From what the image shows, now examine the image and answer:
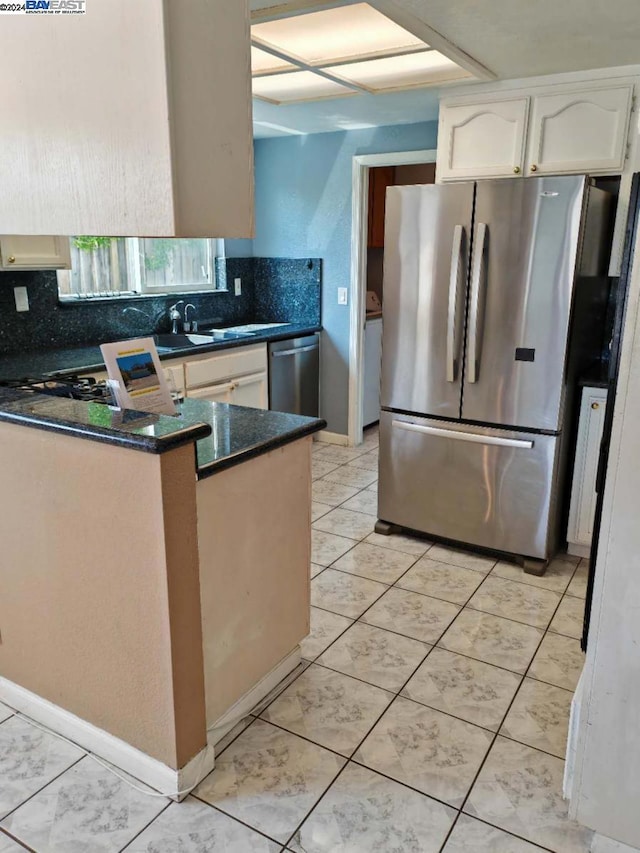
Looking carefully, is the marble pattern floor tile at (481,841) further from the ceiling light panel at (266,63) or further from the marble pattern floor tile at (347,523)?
the ceiling light panel at (266,63)

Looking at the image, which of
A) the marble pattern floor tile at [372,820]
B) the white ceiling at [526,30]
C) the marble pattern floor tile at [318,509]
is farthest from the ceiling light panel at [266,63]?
the marble pattern floor tile at [372,820]

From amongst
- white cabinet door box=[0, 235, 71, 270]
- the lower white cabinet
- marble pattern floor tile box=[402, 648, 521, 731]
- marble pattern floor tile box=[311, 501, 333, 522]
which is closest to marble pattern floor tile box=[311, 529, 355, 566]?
marble pattern floor tile box=[311, 501, 333, 522]

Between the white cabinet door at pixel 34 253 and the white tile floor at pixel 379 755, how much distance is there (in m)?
2.01

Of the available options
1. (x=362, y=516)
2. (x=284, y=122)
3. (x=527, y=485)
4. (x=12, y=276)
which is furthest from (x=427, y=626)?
(x=284, y=122)

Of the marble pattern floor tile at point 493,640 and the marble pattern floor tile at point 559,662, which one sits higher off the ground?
the marble pattern floor tile at point 559,662

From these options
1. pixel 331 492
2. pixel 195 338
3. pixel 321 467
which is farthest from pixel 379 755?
pixel 195 338

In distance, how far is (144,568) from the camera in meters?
1.65

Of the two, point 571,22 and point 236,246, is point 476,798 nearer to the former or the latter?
point 571,22

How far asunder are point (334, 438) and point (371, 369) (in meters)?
0.69

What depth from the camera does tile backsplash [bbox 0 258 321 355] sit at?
3.48 metres

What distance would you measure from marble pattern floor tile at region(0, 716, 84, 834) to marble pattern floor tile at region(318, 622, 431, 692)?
90 cm

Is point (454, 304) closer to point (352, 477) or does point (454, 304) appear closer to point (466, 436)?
point (466, 436)

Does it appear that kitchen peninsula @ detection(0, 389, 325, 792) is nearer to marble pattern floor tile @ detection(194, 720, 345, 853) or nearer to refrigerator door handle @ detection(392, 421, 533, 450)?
marble pattern floor tile @ detection(194, 720, 345, 853)

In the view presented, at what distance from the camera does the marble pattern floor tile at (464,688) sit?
212cm
